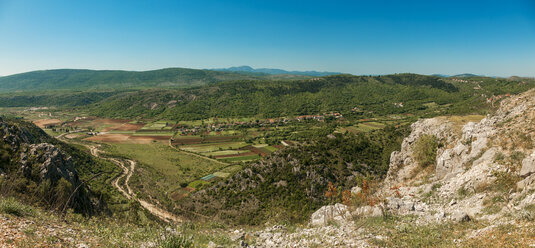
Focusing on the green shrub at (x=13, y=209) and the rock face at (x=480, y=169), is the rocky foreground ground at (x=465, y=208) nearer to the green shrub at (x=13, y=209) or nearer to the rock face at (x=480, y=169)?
the rock face at (x=480, y=169)

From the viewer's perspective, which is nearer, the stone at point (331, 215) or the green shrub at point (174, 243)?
the green shrub at point (174, 243)

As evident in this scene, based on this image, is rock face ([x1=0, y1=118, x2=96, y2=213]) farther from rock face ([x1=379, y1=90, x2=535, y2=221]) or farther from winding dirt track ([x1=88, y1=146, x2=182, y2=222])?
rock face ([x1=379, y1=90, x2=535, y2=221])

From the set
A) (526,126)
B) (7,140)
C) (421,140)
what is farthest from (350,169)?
(7,140)

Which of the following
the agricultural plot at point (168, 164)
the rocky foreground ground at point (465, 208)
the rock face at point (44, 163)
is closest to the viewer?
the rocky foreground ground at point (465, 208)

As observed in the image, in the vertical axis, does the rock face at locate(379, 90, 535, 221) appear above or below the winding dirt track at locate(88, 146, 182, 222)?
above

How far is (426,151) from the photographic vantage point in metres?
23.5

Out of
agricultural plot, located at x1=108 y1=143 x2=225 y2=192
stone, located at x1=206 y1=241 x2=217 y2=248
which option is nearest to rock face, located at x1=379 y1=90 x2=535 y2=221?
stone, located at x1=206 y1=241 x2=217 y2=248

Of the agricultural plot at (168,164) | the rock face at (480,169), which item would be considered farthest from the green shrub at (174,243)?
the agricultural plot at (168,164)

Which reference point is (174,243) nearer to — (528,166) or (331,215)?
(331,215)

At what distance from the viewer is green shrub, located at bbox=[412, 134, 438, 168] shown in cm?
2242

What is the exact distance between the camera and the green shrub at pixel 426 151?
2242cm

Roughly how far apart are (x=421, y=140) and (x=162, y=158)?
87397 mm

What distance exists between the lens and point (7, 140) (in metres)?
21.7

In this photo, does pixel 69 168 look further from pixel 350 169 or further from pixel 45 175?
pixel 350 169
